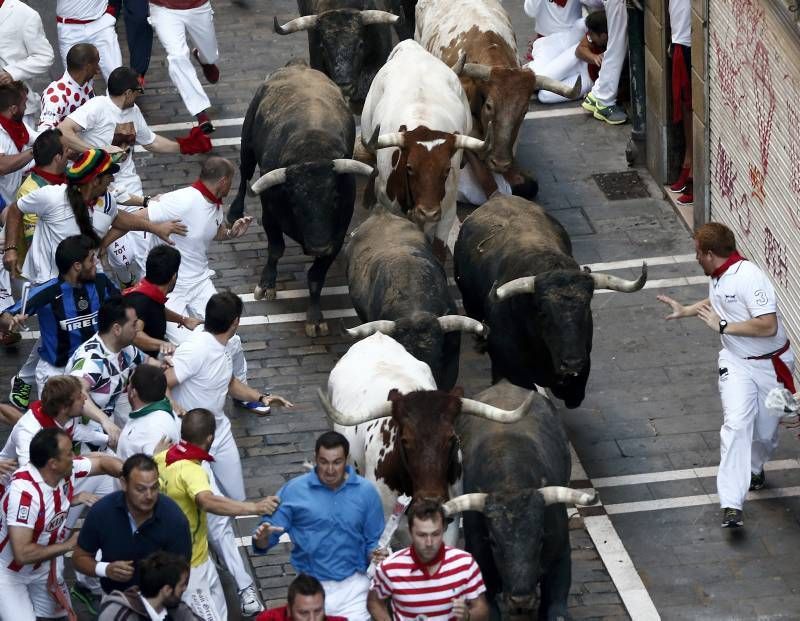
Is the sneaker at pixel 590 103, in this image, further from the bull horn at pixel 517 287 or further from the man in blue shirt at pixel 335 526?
the man in blue shirt at pixel 335 526

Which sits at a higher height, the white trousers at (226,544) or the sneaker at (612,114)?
the white trousers at (226,544)

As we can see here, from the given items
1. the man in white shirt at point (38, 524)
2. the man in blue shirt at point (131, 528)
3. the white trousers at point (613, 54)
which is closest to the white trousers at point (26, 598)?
the man in white shirt at point (38, 524)

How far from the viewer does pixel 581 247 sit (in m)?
17.8

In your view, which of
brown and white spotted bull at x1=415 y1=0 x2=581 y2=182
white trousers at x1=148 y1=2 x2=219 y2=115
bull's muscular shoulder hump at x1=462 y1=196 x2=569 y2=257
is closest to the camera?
bull's muscular shoulder hump at x1=462 y1=196 x2=569 y2=257

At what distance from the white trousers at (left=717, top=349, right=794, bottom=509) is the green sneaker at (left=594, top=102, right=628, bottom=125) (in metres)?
Answer: 7.34

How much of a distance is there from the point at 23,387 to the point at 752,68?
6.89m

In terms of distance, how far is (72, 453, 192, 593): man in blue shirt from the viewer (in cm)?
1047

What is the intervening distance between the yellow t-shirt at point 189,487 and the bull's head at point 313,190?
5065mm

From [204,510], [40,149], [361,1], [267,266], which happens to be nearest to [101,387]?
[204,510]

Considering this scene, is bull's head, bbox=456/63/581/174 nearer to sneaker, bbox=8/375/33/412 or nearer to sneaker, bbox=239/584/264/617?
sneaker, bbox=8/375/33/412

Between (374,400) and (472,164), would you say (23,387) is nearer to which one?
(374,400)

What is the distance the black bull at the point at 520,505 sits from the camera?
36.3 ft

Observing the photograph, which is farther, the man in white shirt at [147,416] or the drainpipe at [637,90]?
the drainpipe at [637,90]

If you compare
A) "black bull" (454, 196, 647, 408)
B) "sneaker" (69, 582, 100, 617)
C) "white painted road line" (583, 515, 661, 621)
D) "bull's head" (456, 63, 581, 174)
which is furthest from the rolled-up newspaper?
"bull's head" (456, 63, 581, 174)
